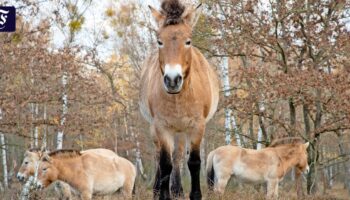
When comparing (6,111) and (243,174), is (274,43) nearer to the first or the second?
(243,174)

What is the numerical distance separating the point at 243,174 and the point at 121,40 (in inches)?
867

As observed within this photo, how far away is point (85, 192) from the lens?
35.7 ft

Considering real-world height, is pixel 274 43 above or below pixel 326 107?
above

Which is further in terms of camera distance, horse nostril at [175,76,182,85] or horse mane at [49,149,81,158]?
horse mane at [49,149,81,158]

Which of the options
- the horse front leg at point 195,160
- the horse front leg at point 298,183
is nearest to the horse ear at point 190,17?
the horse front leg at point 195,160

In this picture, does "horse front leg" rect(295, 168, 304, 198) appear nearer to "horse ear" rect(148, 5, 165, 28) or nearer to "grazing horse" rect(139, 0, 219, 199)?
"grazing horse" rect(139, 0, 219, 199)

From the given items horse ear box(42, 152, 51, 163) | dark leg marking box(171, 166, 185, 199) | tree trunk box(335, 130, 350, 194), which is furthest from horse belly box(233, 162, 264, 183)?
dark leg marking box(171, 166, 185, 199)

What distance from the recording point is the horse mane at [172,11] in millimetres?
5898

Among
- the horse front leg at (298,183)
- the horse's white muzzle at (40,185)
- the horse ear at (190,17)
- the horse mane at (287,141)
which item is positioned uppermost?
the horse ear at (190,17)

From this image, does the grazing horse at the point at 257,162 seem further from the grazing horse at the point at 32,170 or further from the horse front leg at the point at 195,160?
the horse front leg at the point at 195,160

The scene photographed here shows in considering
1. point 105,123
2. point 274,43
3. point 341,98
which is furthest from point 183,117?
point 105,123

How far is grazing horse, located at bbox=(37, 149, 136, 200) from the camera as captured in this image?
10.7 m

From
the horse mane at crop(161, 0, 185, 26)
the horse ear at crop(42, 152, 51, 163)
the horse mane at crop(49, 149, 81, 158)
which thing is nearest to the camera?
the horse mane at crop(161, 0, 185, 26)

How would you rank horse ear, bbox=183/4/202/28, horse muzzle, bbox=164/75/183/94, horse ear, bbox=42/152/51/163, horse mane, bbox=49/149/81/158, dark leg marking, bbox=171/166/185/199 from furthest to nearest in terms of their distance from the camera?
horse mane, bbox=49/149/81/158 < horse ear, bbox=42/152/51/163 < dark leg marking, bbox=171/166/185/199 < horse ear, bbox=183/4/202/28 < horse muzzle, bbox=164/75/183/94
